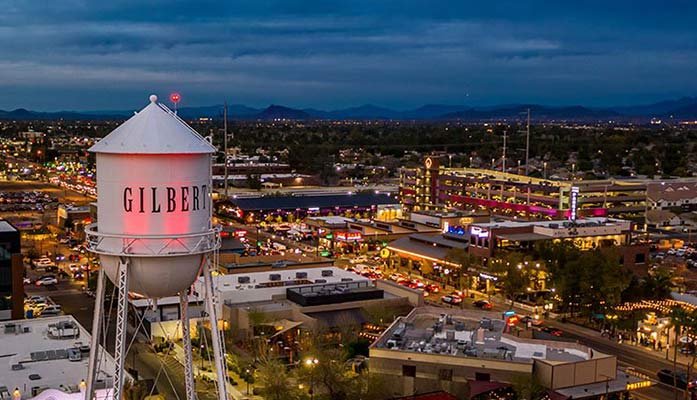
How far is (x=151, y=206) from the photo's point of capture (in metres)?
18.9

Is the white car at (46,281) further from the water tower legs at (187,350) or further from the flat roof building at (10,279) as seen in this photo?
the water tower legs at (187,350)

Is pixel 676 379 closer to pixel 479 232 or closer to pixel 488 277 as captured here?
pixel 488 277

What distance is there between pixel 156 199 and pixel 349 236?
2815 inches

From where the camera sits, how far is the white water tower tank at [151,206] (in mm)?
18891

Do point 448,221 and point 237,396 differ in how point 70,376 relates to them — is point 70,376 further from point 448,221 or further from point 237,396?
point 448,221

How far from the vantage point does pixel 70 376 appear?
3306 cm

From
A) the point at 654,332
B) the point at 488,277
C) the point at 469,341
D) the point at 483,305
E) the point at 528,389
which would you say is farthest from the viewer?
the point at 488,277

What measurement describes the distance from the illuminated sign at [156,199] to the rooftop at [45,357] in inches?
523

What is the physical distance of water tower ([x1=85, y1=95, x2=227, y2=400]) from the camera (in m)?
18.9

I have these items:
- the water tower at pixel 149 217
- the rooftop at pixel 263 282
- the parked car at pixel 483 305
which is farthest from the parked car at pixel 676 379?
the water tower at pixel 149 217

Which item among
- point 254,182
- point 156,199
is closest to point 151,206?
point 156,199

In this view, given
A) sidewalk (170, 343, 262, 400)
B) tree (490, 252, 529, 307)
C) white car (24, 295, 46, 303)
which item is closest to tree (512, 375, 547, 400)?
sidewalk (170, 343, 262, 400)

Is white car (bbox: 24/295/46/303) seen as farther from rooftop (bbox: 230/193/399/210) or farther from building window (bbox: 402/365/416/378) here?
rooftop (bbox: 230/193/399/210)

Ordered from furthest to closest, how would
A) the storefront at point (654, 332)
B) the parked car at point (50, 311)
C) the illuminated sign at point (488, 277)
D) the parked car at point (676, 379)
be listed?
the illuminated sign at point (488, 277) → the parked car at point (50, 311) → the storefront at point (654, 332) → the parked car at point (676, 379)
